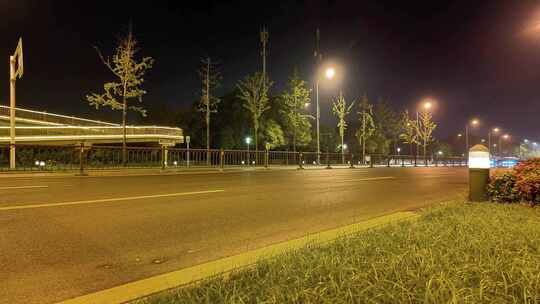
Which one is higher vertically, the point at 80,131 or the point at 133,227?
the point at 80,131

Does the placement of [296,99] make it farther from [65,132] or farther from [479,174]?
[479,174]

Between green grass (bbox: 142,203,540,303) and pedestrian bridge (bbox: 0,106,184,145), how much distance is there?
120 ft

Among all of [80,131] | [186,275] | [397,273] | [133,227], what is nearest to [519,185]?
[397,273]

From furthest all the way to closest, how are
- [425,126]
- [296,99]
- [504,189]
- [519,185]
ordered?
1. [425,126]
2. [296,99]
3. [504,189]
4. [519,185]

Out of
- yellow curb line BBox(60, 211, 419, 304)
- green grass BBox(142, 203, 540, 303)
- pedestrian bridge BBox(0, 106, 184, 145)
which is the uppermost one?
pedestrian bridge BBox(0, 106, 184, 145)

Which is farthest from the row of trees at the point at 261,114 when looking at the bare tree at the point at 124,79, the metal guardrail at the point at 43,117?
the metal guardrail at the point at 43,117

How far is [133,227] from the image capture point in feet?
17.4

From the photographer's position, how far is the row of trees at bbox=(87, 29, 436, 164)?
26.8m

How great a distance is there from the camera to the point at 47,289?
3.11 metres

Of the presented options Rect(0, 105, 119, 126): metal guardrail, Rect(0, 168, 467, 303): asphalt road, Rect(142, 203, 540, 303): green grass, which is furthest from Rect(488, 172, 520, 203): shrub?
Rect(0, 105, 119, 126): metal guardrail

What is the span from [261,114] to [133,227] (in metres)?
36.8

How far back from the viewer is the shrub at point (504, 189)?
24.2ft

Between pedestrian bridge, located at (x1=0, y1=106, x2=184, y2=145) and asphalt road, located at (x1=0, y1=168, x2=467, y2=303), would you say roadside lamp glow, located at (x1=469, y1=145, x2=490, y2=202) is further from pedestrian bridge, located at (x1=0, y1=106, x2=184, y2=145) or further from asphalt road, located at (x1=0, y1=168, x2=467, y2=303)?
pedestrian bridge, located at (x1=0, y1=106, x2=184, y2=145)

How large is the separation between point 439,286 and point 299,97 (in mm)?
38183
